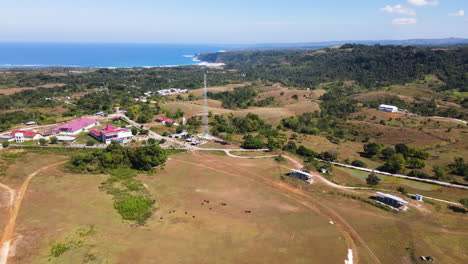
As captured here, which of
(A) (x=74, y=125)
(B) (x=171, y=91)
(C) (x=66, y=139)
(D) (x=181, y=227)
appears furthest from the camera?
(B) (x=171, y=91)

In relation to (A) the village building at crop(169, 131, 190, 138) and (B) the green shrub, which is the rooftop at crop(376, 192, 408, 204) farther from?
(A) the village building at crop(169, 131, 190, 138)

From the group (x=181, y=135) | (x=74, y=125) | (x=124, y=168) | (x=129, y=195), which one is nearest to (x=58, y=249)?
(x=129, y=195)

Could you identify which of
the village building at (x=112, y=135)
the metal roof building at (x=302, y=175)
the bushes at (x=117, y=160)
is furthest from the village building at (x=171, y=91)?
the metal roof building at (x=302, y=175)

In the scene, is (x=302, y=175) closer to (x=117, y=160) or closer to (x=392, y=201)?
(x=392, y=201)

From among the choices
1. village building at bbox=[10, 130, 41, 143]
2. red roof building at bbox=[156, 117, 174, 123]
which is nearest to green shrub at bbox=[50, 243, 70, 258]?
village building at bbox=[10, 130, 41, 143]

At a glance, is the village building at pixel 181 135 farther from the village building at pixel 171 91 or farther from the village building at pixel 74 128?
the village building at pixel 171 91
